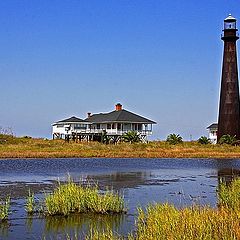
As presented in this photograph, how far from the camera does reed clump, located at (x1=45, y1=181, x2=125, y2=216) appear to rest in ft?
51.4

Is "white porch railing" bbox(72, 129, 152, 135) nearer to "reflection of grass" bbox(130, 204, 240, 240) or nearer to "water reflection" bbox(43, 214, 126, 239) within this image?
"water reflection" bbox(43, 214, 126, 239)

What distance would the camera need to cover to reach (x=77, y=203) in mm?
16016

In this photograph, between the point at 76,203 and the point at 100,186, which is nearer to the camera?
the point at 76,203

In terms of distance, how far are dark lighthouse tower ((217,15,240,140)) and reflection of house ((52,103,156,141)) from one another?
1784cm

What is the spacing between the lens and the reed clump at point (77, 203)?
15.7 metres

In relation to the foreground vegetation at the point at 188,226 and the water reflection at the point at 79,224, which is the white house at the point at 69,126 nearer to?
the water reflection at the point at 79,224

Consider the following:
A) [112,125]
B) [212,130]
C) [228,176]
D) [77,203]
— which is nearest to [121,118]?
[112,125]

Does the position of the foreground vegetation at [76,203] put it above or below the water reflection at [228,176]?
below

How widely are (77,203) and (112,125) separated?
6444 centimetres

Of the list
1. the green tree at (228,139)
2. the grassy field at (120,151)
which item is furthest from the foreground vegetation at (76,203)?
the green tree at (228,139)

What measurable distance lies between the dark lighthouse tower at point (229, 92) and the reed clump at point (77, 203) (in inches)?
1945

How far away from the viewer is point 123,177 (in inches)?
1209

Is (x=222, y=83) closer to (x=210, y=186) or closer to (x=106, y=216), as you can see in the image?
(x=210, y=186)

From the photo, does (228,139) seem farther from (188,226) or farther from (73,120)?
(188,226)
